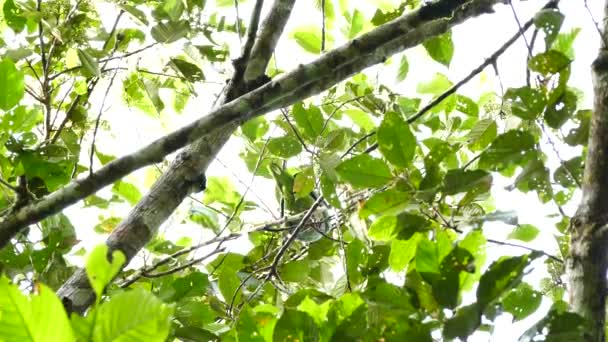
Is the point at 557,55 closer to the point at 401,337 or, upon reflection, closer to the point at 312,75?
the point at 312,75

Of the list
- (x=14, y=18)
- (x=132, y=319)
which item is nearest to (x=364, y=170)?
(x=132, y=319)

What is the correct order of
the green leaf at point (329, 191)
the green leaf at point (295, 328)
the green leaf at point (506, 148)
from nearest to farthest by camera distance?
the green leaf at point (295, 328)
the green leaf at point (506, 148)
the green leaf at point (329, 191)

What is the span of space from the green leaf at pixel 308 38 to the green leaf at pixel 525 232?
0.85 meters

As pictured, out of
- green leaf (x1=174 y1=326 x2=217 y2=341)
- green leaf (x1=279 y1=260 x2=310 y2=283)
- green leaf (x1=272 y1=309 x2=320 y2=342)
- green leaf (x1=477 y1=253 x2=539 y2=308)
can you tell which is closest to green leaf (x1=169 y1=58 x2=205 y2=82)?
green leaf (x1=279 y1=260 x2=310 y2=283)

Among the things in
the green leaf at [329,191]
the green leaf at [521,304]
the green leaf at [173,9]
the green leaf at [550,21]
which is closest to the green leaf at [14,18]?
the green leaf at [173,9]

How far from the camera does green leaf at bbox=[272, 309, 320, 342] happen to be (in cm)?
83

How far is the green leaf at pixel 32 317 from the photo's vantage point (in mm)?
517

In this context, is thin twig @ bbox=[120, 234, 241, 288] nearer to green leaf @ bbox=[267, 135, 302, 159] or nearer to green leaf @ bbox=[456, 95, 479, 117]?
green leaf @ bbox=[267, 135, 302, 159]

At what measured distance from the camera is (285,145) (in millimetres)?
1630

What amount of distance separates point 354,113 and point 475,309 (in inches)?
50.1

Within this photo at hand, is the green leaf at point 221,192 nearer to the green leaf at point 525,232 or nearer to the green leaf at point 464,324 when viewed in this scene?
the green leaf at point 525,232

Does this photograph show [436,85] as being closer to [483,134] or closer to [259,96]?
[483,134]

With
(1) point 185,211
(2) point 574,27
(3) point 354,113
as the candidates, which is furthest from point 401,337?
(3) point 354,113

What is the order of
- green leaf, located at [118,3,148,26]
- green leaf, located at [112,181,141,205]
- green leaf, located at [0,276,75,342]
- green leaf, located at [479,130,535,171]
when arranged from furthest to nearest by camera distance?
green leaf, located at [112,181,141,205] < green leaf, located at [118,3,148,26] < green leaf, located at [479,130,535,171] < green leaf, located at [0,276,75,342]
